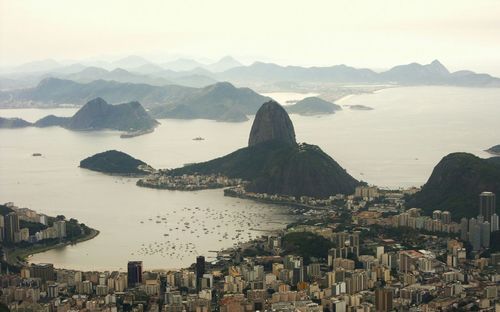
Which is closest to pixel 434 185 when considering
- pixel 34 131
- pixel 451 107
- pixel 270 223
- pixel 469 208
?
pixel 469 208

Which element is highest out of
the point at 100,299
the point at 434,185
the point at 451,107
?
the point at 451,107

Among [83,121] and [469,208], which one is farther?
[83,121]

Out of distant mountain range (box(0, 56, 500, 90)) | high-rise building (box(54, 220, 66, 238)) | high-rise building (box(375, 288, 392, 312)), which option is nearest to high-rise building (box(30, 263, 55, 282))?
high-rise building (box(54, 220, 66, 238))

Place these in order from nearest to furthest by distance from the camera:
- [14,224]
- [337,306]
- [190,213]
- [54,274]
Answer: [337,306] < [54,274] < [14,224] < [190,213]

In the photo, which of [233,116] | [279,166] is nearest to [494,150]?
[279,166]

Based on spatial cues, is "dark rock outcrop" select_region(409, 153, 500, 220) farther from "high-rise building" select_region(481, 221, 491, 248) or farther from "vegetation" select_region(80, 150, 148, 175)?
"vegetation" select_region(80, 150, 148, 175)

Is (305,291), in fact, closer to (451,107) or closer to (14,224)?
(14,224)
